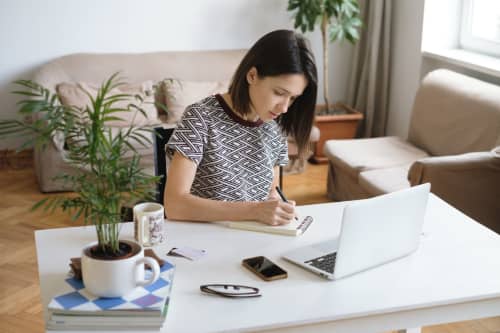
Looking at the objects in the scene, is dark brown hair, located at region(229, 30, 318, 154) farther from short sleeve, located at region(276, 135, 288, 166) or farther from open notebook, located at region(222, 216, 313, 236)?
open notebook, located at region(222, 216, 313, 236)

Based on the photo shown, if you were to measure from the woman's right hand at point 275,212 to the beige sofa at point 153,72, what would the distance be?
228 centimetres

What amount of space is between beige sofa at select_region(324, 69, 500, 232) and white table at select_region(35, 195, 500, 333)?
3.65ft

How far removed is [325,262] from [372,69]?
332cm

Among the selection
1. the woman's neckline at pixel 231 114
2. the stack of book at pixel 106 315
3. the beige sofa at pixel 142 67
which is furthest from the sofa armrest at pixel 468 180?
the beige sofa at pixel 142 67

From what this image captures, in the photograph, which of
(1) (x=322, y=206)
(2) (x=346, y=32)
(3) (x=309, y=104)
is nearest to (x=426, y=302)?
(1) (x=322, y=206)

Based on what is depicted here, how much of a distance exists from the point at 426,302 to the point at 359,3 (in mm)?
3808

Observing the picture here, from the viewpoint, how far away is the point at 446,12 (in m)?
4.34

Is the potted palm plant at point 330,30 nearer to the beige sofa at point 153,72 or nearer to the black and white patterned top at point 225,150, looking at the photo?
the beige sofa at point 153,72

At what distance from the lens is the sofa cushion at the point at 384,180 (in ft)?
11.0

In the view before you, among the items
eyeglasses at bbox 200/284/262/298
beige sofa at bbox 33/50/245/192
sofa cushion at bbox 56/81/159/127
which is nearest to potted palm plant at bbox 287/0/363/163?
beige sofa at bbox 33/50/245/192

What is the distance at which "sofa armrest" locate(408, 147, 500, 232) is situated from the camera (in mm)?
3033

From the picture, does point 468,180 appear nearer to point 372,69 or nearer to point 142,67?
point 372,69

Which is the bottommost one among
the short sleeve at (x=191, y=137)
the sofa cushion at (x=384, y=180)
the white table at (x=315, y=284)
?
the sofa cushion at (x=384, y=180)

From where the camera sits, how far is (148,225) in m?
1.82
